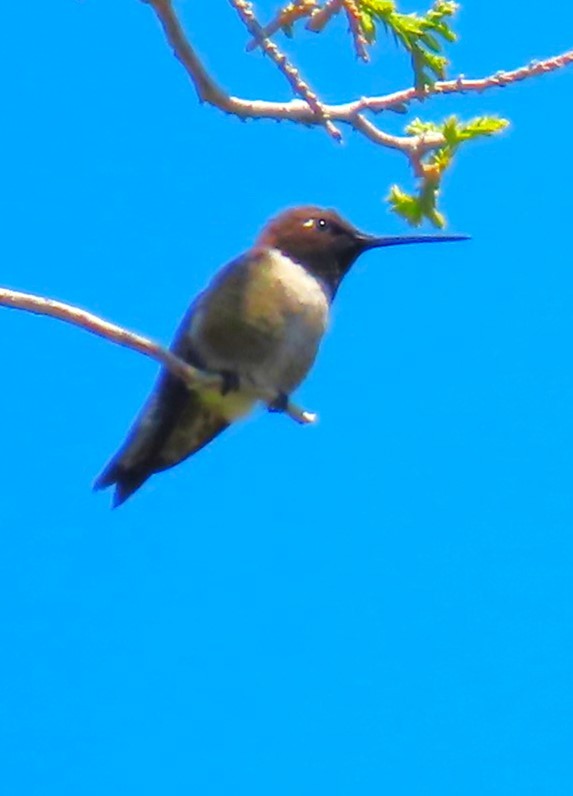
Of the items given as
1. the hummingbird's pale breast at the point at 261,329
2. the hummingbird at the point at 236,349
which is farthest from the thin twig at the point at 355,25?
the hummingbird's pale breast at the point at 261,329

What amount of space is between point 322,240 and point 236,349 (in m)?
0.70

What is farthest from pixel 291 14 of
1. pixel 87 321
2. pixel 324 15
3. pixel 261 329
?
pixel 261 329

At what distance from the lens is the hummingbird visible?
20.2ft

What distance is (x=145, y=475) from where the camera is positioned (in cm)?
624

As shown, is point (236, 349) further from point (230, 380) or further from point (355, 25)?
point (355, 25)

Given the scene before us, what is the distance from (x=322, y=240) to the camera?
6.56 m

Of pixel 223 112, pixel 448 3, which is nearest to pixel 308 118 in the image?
pixel 223 112

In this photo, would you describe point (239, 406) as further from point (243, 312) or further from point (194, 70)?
point (194, 70)

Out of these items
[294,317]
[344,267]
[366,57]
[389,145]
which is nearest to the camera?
[366,57]

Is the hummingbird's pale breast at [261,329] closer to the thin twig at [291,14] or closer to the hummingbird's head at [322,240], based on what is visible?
the hummingbird's head at [322,240]

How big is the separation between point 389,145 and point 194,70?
572 millimetres

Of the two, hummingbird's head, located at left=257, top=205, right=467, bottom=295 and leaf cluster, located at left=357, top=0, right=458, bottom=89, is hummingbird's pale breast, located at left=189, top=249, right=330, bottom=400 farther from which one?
leaf cluster, located at left=357, top=0, right=458, bottom=89

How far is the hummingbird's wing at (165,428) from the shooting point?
20.3ft

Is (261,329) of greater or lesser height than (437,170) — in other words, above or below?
above
